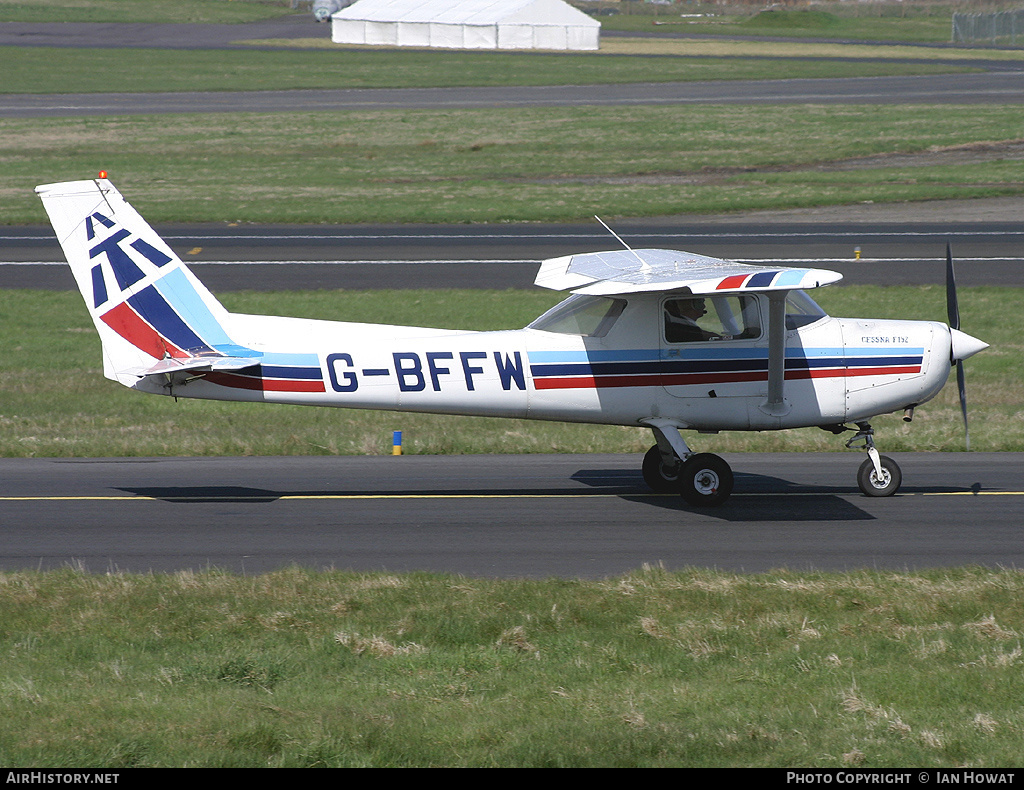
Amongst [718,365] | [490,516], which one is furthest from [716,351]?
[490,516]

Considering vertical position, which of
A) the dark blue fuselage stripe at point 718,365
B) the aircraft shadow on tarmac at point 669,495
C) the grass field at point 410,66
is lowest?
the aircraft shadow on tarmac at point 669,495

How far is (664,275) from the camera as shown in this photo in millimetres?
13352

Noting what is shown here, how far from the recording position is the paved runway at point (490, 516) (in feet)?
38.0

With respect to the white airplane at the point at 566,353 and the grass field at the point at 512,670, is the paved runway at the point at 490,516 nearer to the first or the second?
the grass field at the point at 512,670

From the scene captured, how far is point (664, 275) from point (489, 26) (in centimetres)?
9057

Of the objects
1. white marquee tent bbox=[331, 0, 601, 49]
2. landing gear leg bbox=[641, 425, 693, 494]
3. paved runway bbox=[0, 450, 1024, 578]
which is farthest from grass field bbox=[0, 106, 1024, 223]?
white marquee tent bbox=[331, 0, 601, 49]

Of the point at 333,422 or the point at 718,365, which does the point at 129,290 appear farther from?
the point at 718,365

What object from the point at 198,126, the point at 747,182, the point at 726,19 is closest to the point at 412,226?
the point at 747,182

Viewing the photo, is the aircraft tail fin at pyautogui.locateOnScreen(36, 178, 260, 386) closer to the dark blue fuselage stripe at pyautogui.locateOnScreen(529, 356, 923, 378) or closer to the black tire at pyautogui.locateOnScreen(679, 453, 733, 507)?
the dark blue fuselage stripe at pyautogui.locateOnScreen(529, 356, 923, 378)

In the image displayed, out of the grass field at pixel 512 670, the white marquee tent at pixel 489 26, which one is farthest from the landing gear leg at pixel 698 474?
the white marquee tent at pixel 489 26

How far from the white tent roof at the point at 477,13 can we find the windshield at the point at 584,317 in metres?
89.5

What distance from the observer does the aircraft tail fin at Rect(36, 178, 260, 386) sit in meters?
13.2

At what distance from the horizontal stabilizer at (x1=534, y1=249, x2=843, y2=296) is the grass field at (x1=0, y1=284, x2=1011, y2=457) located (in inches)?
141

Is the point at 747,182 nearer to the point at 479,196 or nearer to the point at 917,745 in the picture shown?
the point at 479,196
